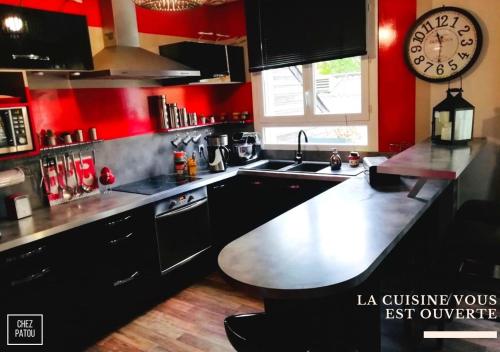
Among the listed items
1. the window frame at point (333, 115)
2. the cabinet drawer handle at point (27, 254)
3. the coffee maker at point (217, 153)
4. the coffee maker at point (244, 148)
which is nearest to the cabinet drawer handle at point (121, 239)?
the cabinet drawer handle at point (27, 254)

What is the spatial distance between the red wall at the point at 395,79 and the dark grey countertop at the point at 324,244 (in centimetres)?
109

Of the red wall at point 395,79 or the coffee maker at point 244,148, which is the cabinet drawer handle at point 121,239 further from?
the red wall at point 395,79

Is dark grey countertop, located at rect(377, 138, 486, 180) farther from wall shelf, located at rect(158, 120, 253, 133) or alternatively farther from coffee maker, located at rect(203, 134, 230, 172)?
wall shelf, located at rect(158, 120, 253, 133)

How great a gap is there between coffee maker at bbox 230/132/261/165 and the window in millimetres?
191

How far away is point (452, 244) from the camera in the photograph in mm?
1975

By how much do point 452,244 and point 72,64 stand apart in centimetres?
261

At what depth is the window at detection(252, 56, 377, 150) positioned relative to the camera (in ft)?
11.1

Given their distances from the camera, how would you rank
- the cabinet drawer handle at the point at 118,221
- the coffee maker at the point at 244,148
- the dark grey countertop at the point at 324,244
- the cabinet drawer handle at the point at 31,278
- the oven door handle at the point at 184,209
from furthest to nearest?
the coffee maker at the point at 244,148 < the oven door handle at the point at 184,209 < the cabinet drawer handle at the point at 118,221 < the cabinet drawer handle at the point at 31,278 < the dark grey countertop at the point at 324,244

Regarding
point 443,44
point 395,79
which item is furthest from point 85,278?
point 443,44

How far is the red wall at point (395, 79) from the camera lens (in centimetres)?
306

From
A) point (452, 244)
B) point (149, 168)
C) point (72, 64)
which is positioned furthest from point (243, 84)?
point (452, 244)

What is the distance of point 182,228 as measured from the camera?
3104 millimetres

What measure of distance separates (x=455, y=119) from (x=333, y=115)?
1240 mm

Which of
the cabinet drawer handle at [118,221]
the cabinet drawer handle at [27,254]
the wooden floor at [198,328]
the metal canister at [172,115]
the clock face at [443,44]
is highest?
the clock face at [443,44]
